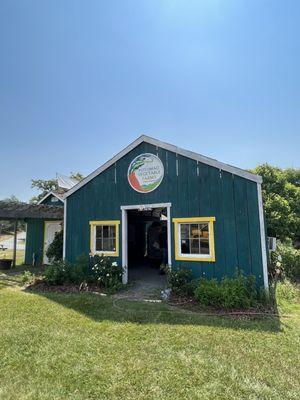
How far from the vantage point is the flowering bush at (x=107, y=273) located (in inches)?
343

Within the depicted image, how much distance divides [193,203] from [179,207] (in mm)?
493

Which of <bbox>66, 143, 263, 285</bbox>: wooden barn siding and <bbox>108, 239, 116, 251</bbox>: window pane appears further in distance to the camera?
<bbox>108, 239, 116, 251</bbox>: window pane

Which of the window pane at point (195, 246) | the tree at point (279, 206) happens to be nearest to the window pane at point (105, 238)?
the window pane at point (195, 246)

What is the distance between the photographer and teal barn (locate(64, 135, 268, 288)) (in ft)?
24.1

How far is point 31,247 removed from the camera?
51.6ft

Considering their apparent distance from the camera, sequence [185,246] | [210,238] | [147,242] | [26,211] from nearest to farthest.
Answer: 1. [210,238]
2. [185,246]
3. [26,211]
4. [147,242]

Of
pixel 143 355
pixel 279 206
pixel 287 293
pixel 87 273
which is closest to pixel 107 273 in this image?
pixel 87 273

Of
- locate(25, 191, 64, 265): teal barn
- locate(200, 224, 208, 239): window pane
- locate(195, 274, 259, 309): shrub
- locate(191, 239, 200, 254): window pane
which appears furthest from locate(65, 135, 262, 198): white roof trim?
locate(25, 191, 64, 265): teal barn

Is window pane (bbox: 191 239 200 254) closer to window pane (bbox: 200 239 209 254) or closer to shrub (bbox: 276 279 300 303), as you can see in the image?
window pane (bbox: 200 239 209 254)

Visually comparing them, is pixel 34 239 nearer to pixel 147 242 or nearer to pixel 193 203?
pixel 147 242

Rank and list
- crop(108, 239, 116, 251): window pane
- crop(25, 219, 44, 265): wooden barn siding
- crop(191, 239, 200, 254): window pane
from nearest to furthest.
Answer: crop(191, 239, 200, 254): window pane, crop(108, 239, 116, 251): window pane, crop(25, 219, 44, 265): wooden barn siding

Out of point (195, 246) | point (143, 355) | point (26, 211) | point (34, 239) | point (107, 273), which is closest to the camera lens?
point (143, 355)

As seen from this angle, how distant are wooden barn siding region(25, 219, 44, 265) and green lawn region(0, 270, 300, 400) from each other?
951 centimetres

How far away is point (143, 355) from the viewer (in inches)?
163
